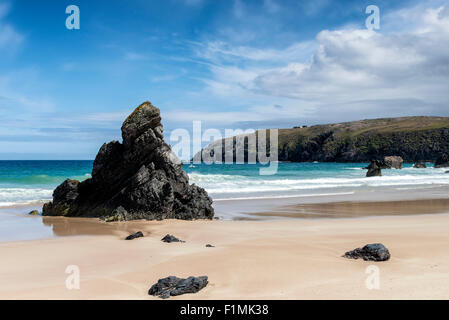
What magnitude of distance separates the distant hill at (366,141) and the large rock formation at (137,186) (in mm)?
118854

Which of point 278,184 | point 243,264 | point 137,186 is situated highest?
point 137,186

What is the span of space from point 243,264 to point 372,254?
2.43m

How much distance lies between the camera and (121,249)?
28.1 feet

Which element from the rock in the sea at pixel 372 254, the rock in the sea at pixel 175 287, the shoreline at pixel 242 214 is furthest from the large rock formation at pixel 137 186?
the rock in the sea at pixel 175 287

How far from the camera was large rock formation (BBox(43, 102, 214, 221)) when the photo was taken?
46.2 feet

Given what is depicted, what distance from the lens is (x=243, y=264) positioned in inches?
257

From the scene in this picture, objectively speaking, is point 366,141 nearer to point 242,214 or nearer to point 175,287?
point 242,214

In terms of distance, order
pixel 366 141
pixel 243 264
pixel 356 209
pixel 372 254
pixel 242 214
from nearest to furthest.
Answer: pixel 243 264, pixel 372 254, pixel 242 214, pixel 356 209, pixel 366 141

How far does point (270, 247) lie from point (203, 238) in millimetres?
2562

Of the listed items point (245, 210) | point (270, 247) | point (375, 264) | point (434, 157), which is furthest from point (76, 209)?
point (434, 157)

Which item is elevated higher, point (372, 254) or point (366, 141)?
point (366, 141)

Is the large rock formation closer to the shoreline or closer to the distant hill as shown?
the shoreline

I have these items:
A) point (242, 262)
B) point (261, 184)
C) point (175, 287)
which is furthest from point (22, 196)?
point (175, 287)
